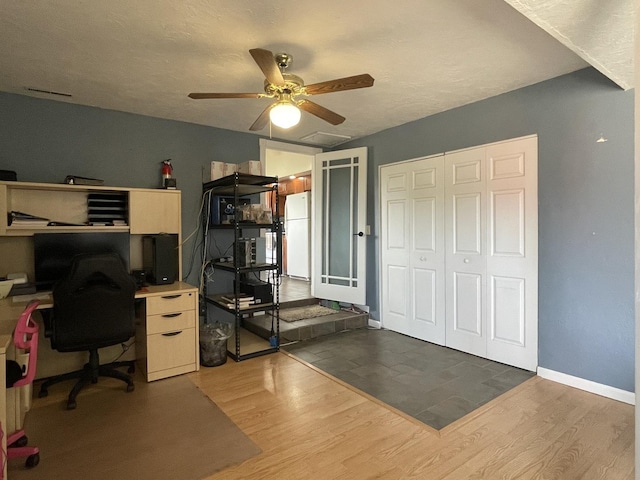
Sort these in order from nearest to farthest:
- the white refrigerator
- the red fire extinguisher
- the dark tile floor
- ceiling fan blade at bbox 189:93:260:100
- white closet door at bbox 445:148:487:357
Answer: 1. ceiling fan blade at bbox 189:93:260:100
2. the dark tile floor
3. white closet door at bbox 445:148:487:357
4. the red fire extinguisher
5. the white refrigerator

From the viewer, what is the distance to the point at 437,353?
138 inches

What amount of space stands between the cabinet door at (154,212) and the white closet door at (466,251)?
2780mm

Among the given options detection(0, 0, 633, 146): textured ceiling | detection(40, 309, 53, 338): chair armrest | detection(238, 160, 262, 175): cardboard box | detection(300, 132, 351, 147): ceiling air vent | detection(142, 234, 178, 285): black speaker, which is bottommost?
detection(40, 309, 53, 338): chair armrest

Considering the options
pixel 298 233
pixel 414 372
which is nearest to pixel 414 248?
pixel 414 372

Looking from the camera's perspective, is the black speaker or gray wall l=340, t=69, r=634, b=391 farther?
the black speaker

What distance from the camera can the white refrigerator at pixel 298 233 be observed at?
692 cm

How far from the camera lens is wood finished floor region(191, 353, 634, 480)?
180cm

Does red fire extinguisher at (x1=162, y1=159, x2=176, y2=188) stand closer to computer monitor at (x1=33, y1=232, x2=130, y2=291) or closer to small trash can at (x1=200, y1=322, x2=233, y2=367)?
computer monitor at (x1=33, y1=232, x2=130, y2=291)

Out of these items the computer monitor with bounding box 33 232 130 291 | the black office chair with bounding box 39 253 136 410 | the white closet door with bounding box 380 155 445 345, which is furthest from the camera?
the white closet door with bounding box 380 155 445 345

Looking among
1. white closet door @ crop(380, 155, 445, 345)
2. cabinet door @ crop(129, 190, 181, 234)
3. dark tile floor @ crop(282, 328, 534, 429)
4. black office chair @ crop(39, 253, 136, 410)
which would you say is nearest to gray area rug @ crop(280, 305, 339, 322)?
dark tile floor @ crop(282, 328, 534, 429)

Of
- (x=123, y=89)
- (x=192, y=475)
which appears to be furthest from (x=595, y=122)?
(x=123, y=89)

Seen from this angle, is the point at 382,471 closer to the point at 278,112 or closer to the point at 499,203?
the point at 278,112

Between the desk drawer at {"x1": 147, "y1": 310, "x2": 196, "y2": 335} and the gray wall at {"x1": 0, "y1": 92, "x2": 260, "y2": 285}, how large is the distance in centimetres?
92

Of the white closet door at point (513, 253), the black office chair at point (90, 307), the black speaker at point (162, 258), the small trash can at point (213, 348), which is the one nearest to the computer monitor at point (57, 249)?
the black speaker at point (162, 258)
